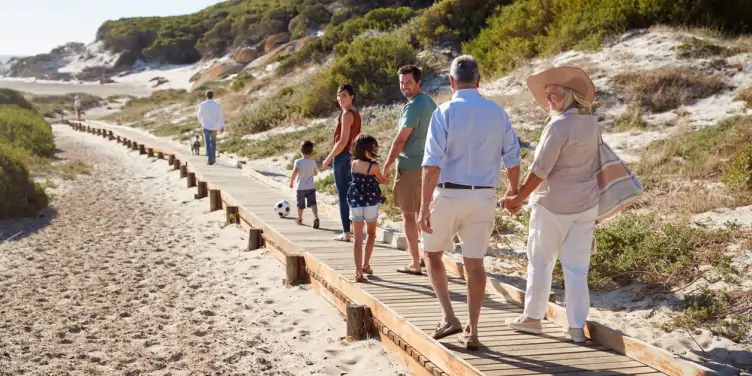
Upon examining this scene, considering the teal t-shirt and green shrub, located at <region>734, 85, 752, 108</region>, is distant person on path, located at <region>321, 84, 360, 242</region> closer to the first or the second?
the teal t-shirt

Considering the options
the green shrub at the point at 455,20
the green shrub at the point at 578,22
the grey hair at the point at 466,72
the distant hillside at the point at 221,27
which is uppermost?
the distant hillside at the point at 221,27

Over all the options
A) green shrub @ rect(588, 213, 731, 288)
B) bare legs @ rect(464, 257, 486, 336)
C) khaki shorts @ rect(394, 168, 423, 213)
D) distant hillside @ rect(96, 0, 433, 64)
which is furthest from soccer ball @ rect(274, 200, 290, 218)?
distant hillside @ rect(96, 0, 433, 64)

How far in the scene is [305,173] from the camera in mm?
9789

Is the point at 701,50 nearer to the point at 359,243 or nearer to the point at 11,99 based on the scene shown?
the point at 359,243

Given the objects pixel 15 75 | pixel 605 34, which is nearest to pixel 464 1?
pixel 605 34

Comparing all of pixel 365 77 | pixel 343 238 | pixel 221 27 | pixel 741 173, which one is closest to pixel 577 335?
pixel 343 238

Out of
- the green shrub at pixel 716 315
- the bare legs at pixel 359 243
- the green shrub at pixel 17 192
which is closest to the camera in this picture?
the green shrub at pixel 716 315

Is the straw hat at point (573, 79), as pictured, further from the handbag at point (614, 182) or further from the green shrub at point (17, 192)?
the green shrub at point (17, 192)

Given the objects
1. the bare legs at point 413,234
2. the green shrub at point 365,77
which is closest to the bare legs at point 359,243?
the bare legs at point 413,234

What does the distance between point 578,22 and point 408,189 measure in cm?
1372

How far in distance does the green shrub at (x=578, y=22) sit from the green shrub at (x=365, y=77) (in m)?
2.69

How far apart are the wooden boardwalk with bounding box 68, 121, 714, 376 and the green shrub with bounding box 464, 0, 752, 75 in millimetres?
10888

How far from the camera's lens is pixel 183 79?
236 ft

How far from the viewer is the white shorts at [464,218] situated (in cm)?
455
